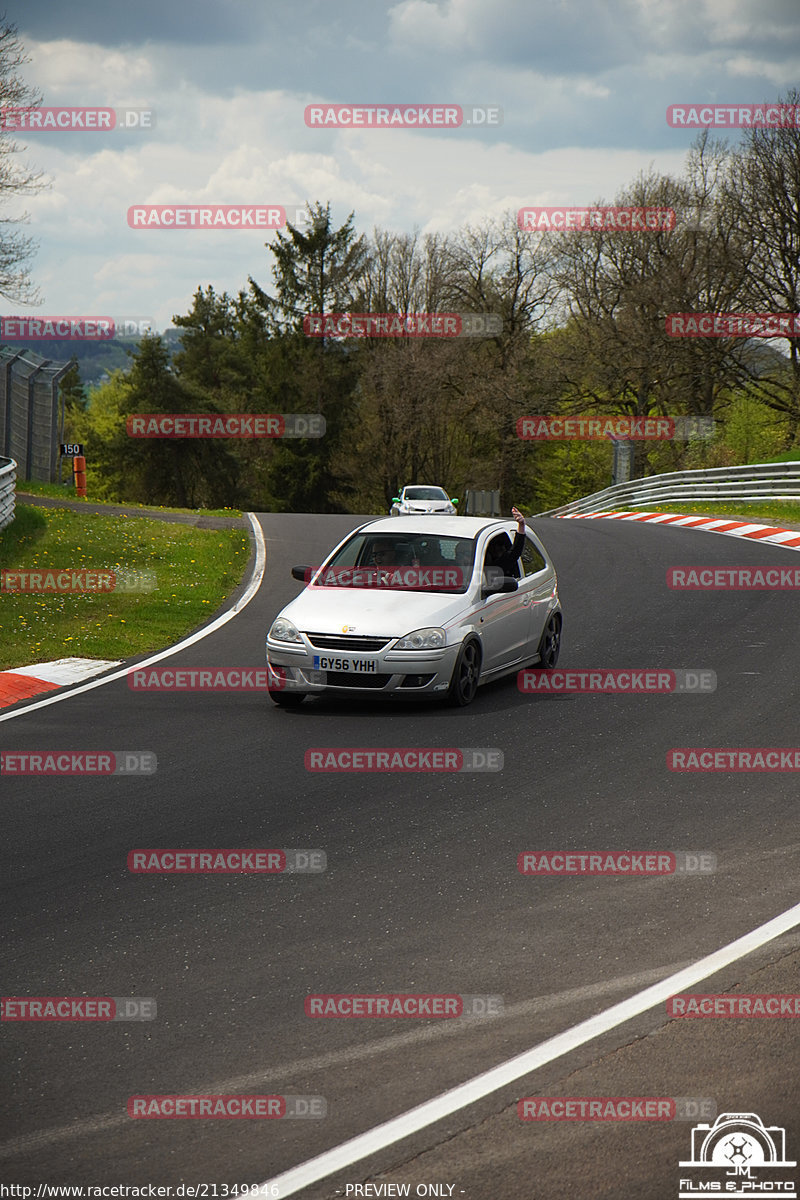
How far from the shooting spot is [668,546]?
77.5 ft

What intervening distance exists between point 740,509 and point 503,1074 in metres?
29.4

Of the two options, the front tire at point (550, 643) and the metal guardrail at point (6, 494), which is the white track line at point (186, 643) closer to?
the front tire at point (550, 643)

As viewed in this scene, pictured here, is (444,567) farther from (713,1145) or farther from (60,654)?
(713,1145)

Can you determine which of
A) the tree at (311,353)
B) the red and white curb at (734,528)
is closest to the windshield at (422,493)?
the red and white curb at (734,528)

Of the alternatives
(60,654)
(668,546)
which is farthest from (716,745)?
(668,546)

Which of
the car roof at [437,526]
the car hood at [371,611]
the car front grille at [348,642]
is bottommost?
the car front grille at [348,642]

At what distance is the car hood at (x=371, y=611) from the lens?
35.6ft

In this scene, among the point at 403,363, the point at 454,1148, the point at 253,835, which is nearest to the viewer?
the point at 454,1148

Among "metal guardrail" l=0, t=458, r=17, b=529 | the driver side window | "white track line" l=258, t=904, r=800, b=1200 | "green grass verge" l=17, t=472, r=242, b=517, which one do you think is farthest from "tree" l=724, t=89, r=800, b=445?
"white track line" l=258, t=904, r=800, b=1200

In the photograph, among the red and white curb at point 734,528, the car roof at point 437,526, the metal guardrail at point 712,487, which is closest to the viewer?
the car roof at point 437,526

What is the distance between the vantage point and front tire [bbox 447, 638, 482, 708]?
10969mm

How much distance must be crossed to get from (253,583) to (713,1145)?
16.2 metres

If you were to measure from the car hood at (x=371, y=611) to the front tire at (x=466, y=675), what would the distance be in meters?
0.33

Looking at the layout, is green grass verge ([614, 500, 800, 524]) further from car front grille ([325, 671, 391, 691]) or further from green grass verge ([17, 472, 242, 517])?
car front grille ([325, 671, 391, 691])
